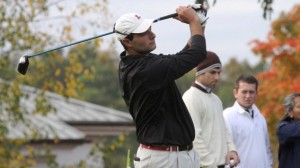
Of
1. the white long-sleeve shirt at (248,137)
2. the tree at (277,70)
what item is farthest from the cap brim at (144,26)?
the tree at (277,70)

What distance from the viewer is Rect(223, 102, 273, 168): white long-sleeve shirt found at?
36.6ft

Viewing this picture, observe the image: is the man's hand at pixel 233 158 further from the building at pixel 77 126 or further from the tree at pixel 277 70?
the building at pixel 77 126

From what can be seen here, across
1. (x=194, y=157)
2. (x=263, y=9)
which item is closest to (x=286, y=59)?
(x=263, y=9)

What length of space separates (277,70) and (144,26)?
59.6ft

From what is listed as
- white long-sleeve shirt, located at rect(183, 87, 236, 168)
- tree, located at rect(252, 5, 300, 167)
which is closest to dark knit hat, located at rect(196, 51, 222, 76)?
white long-sleeve shirt, located at rect(183, 87, 236, 168)

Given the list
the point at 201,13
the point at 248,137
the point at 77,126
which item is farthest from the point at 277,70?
the point at 201,13

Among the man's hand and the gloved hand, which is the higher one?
the gloved hand

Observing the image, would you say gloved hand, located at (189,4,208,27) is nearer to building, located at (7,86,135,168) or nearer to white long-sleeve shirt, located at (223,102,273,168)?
white long-sleeve shirt, located at (223,102,273,168)

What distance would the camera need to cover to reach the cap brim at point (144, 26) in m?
8.21

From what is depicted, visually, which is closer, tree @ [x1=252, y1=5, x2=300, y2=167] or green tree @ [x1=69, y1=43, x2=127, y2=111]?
tree @ [x1=252, y1=5, x2=300, y2=167]

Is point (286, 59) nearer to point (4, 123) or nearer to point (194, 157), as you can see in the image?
point (4, 123)

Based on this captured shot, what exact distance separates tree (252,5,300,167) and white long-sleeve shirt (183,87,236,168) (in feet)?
43.8

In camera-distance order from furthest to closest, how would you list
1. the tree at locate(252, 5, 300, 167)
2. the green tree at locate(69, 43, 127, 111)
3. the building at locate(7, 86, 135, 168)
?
A: the green tree at locate(69, 43, 127, 111), the building at locate(7, 86, 135, 168), the tree at locate(252, 5, 300, 167)

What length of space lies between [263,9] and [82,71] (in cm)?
634
